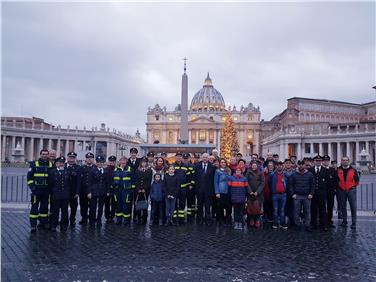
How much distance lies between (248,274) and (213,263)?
790 mm

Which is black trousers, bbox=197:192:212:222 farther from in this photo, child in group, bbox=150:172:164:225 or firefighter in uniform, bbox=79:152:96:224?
firefighter in uniform, bbox=79:152:96:224

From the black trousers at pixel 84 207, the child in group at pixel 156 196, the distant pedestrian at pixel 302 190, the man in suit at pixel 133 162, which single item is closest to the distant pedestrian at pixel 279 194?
the distant pedestrian at pixel 302 190

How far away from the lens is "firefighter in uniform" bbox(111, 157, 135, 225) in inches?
409

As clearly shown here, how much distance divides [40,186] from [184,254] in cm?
447

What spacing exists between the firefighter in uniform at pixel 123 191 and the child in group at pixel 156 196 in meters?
0.61

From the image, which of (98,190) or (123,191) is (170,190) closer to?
(123,191)

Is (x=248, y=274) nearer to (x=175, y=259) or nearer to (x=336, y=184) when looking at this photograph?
(x=175, y=259)

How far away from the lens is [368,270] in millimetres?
6148

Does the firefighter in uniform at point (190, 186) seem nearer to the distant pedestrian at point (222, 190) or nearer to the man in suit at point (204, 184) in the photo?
the man in suit at point (204, 184)

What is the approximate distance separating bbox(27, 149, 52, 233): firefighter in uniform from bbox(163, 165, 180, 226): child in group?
3.12 meters

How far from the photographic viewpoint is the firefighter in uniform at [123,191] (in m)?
10.4

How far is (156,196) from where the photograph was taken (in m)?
10.4

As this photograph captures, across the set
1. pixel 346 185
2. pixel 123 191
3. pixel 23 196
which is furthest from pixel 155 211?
pixel 23 196

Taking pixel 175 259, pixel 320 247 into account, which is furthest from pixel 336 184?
pixel 175 259
